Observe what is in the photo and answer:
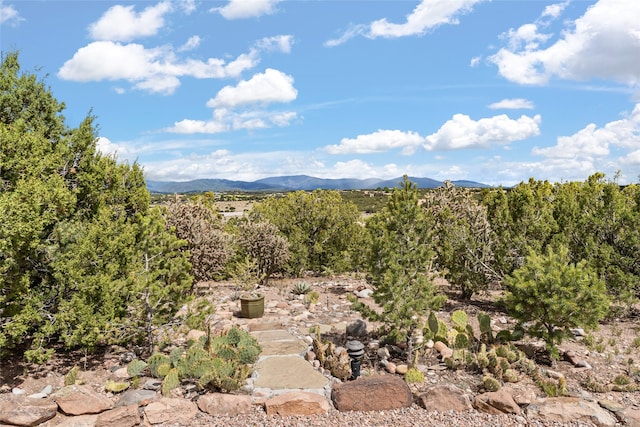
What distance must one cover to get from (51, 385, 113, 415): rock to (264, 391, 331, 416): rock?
2.45 metres

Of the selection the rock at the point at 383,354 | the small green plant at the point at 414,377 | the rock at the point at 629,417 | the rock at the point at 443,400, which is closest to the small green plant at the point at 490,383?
the rock at the point at 443,400

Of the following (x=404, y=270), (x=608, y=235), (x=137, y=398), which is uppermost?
(x=608, y=235)

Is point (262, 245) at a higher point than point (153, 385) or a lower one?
higher

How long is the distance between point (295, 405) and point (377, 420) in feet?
3.93

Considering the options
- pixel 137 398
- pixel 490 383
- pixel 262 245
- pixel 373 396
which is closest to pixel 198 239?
pixel 262 245

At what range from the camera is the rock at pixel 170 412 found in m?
6.17

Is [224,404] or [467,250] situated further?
[467,250]

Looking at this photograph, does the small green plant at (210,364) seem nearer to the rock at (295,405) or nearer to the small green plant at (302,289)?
the rock at (295,405)

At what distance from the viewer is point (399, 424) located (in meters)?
6.02

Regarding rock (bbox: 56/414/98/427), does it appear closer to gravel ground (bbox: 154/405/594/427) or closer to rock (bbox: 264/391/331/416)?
gravel ground (bbox: 154/405/594/427)

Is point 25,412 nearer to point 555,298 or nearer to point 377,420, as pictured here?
point 377,420

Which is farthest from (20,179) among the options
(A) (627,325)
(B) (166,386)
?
(A) (627,325)

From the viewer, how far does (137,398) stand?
662 centimetres

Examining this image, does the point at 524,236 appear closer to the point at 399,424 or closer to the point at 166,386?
the point at 399,424
